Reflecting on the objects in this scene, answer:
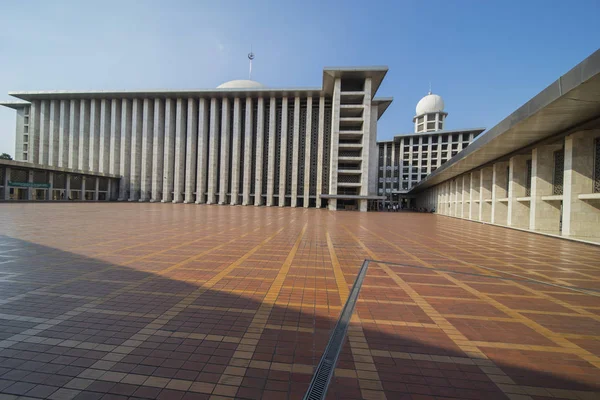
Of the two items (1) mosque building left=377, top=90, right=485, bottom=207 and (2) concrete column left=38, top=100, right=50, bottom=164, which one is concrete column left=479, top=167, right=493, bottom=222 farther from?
(2) concrete column left=38, top=100, right=50, bottom=164

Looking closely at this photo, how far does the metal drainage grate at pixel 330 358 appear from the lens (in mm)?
1996

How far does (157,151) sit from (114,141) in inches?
282

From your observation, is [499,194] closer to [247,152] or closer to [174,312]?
[174,312]

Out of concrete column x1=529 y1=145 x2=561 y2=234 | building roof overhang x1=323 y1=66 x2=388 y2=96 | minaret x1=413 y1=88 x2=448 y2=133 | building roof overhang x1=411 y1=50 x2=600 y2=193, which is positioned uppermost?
minaret x1=413 y1=88 x2=448 y2=133

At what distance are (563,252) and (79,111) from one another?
58.4 metres

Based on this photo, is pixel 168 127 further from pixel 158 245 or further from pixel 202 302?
pixel 202 302

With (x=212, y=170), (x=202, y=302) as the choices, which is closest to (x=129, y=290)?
(x=202, y=302)

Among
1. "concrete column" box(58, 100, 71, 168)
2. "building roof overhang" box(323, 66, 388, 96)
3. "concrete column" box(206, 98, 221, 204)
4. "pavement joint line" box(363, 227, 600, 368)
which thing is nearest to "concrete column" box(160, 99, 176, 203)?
"concrete column" box(206, 98, 221, 204)

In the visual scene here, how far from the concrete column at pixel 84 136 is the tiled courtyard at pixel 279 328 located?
47516 millimetres

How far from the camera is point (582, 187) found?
1061 centimetres

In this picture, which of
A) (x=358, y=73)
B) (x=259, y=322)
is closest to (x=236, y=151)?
(x=358, y=73)

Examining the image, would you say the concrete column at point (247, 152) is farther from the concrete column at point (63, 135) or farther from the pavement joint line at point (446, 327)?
the pavement joint line at point (446, 327)

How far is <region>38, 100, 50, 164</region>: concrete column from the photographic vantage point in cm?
4369

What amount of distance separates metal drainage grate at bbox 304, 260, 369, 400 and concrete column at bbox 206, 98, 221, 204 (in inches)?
1586
